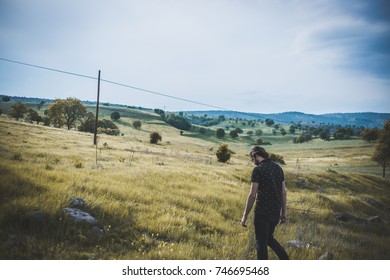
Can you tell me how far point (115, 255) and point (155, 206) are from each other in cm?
313

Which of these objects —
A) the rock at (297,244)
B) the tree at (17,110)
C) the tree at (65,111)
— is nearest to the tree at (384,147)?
the rock at (297,244)

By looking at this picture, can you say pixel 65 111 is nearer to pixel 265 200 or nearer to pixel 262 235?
pixel 265 200

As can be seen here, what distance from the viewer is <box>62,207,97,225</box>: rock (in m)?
6.02

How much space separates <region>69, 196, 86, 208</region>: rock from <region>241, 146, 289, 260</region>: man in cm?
428

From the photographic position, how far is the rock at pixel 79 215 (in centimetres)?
602

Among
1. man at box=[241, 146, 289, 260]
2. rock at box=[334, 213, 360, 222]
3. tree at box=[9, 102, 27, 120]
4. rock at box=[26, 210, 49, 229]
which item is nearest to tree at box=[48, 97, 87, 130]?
tree at box=[9, 102, 27, 120]

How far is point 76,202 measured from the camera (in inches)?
271

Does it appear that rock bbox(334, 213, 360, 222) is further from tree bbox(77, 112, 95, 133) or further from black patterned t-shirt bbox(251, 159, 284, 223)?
tree bbox(77, 112, 95, 133)

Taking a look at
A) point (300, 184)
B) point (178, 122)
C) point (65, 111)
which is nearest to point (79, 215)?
point (300, 184)

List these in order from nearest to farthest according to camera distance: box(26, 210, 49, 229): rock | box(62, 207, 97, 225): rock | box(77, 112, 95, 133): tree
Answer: box(26, 210, 49, 229): rock → box(62, 207, 97, 225): rock → box(77, 112, 95, 133): tree

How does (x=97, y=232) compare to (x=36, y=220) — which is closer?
(x=36, y=220)

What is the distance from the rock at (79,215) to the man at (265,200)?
3.50 metres

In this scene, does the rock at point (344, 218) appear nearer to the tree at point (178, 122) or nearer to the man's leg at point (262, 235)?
the man's leg at point (262, 235)

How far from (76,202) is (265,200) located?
482 centimetres
